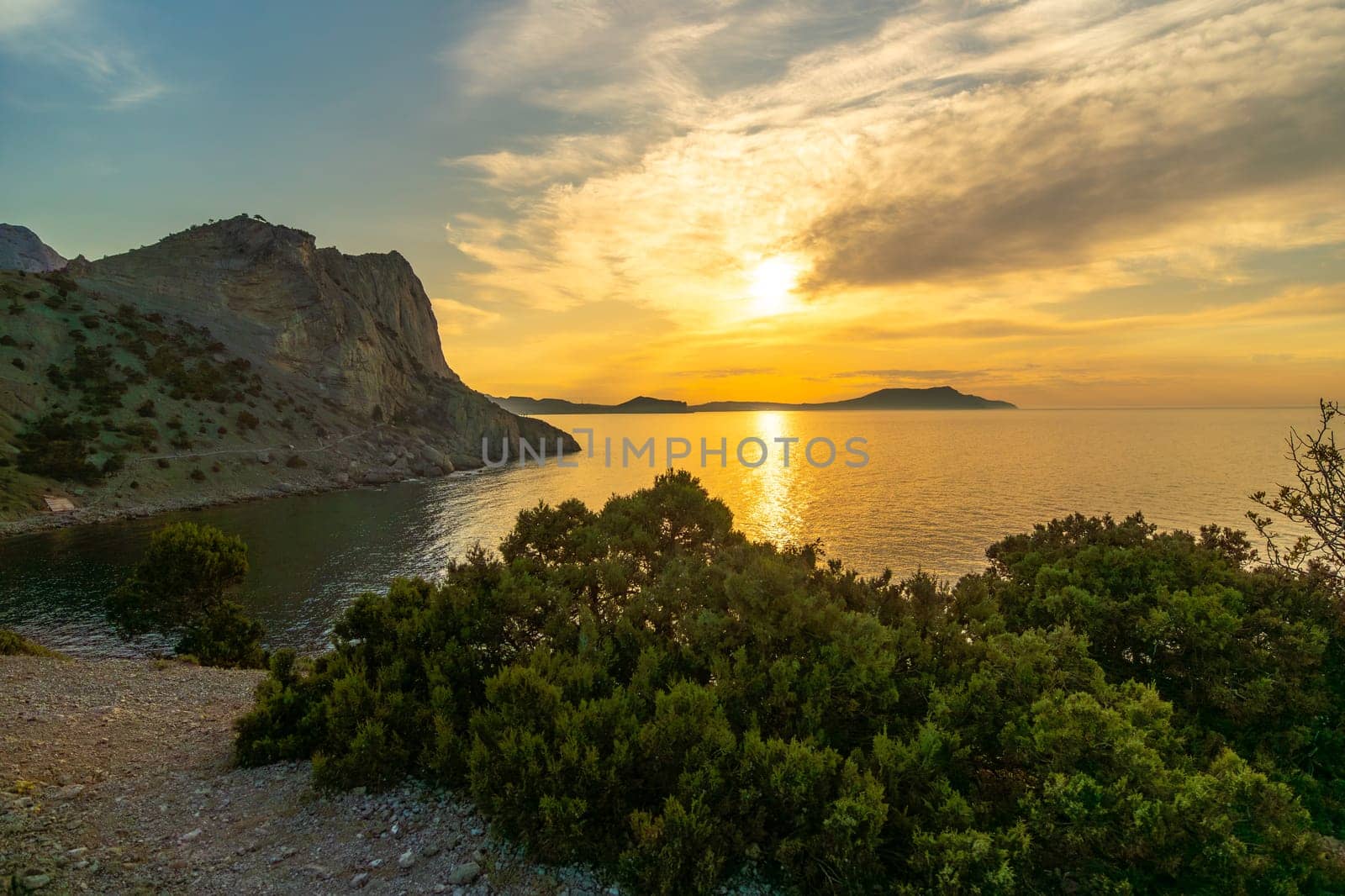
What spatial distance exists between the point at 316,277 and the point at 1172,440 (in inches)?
8352

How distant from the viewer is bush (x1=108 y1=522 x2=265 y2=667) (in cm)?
2694

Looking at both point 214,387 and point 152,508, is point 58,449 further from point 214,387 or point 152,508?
point 214,387

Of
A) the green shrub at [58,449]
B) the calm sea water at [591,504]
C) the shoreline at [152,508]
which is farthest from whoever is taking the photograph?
the green shrub at [58,449]

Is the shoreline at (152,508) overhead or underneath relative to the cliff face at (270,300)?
underneath

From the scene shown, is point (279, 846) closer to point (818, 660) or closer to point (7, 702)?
point (818, 660)

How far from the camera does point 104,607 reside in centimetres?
3397

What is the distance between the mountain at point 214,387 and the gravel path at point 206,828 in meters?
60.4

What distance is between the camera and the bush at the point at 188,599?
88.4 feet

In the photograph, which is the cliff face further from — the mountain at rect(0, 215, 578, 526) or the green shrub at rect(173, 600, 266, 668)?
the green shrub at rect(173, 600, 266, 668)

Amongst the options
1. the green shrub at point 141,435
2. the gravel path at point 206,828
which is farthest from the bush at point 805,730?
the green shrub at point 141,435

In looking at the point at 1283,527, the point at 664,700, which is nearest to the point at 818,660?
the point at 664,700

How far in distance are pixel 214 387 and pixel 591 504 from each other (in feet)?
205

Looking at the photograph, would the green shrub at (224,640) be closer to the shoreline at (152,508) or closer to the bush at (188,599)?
the bush at (188,599)

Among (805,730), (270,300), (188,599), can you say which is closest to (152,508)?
(188,599)
